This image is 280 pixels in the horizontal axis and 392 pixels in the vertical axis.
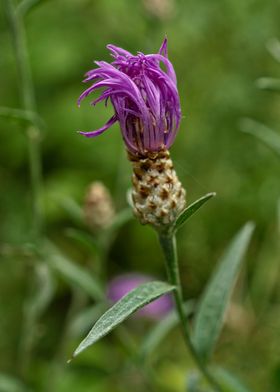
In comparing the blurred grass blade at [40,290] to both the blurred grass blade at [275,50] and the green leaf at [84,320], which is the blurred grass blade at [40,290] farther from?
the blurred grass blade at [275,50]

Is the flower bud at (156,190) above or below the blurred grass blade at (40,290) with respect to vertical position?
above

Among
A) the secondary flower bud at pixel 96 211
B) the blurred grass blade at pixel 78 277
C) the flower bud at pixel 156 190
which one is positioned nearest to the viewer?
the flower bud at pixel 156 190

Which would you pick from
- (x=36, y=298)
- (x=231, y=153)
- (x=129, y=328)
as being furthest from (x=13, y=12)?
(x=129, y=328)

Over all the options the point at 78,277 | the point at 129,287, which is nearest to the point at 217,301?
the point at 78,277

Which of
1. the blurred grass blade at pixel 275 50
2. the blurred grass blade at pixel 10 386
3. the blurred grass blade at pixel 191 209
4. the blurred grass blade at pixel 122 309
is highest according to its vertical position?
the blurred grass blade at pixel 275 50

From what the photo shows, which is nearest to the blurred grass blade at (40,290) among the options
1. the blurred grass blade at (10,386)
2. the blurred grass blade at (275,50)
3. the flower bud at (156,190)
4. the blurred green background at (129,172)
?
the blurred green background at (129,172)

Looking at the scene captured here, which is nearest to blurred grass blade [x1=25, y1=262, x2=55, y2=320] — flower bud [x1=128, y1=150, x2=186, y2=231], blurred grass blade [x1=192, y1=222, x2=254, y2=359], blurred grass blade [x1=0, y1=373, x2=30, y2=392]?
blurred grass blade [x1=0, y1=373, x2=30, y2=392]
